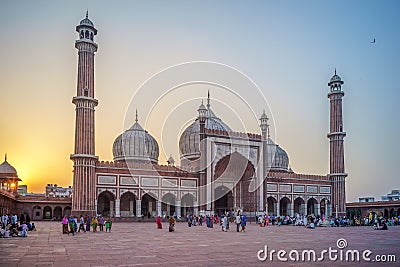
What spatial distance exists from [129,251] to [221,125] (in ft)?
115

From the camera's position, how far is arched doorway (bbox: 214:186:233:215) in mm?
40156

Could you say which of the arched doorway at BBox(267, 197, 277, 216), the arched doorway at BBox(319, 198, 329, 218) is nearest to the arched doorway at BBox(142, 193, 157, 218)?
the arched doorway at BBox(267, 197, 277, 216)

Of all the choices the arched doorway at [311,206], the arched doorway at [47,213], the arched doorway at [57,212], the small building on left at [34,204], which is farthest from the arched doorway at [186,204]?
the arched doorway at [311,206]

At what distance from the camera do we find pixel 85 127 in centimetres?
3244

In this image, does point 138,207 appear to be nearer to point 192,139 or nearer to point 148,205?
point 148,205

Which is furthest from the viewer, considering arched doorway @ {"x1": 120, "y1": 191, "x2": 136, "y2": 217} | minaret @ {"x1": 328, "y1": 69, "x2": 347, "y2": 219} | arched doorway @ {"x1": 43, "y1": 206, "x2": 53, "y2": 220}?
minaret @ {"x1": 328, "y1": 69, "x2": 347, "y2": 219}

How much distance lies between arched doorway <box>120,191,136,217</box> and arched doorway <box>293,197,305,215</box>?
1536cm

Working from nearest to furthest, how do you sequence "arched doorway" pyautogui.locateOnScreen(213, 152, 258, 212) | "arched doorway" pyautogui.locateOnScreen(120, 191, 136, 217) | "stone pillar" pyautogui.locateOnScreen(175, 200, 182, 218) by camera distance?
"arched doorway" pyautogui.locateOnScreen(120, 191, 136, 217)
"stone pillar" pyautogui.locateOnScreen(175, 200, 182, 218)
"arched doorway" pyautogui.locateOnScreen(213, 152, 258, 212)

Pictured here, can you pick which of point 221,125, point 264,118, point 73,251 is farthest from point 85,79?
point 73,251

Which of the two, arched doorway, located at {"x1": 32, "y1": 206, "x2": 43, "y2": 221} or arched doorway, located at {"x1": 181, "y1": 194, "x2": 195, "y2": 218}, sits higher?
arched doorway, located at {"x1": 181, "y1": 194, "x2": 195, "y2": 218}

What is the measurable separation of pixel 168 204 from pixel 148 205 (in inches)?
68.0

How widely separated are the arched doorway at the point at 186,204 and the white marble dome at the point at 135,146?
17.9 feet

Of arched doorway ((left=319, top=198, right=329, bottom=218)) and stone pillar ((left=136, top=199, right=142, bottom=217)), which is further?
arched doorway ((left=319, top=198, right=329, bottom=218))

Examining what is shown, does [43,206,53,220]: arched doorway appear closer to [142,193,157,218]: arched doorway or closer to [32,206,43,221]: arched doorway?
[32,206,43,221]: arched doorway
